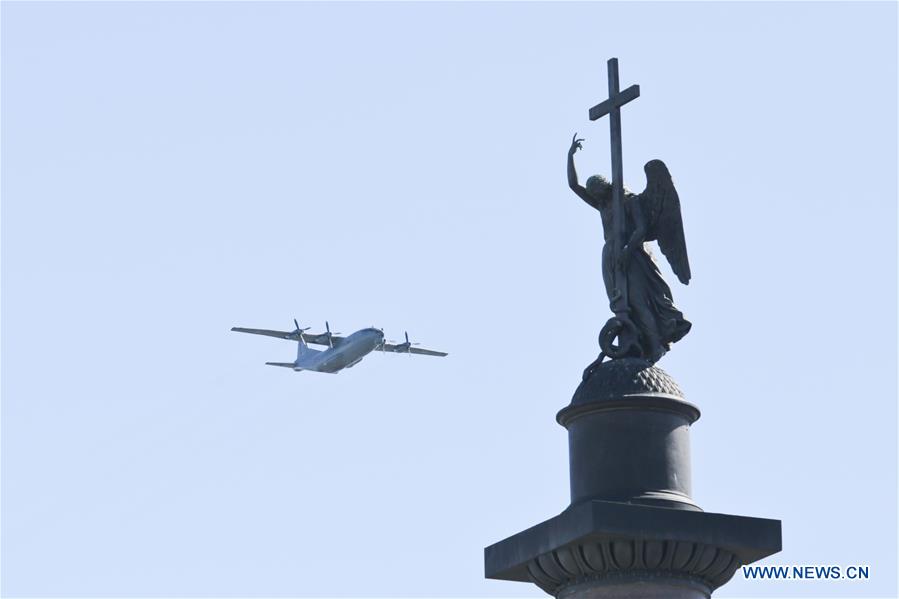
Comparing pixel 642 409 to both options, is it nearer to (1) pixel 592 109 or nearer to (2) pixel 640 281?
(2) pixel 640 281

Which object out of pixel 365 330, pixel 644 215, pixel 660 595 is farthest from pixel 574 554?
pixel 365 330

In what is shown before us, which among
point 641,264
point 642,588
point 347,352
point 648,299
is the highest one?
point 347,352

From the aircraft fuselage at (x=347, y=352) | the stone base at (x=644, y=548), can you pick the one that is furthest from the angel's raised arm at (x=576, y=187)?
the aircraft fuselage at (x=347, y=352)

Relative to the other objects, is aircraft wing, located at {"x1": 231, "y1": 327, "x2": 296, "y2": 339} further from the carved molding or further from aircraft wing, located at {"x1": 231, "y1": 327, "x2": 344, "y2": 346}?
the carved molding

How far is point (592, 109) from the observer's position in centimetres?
1691

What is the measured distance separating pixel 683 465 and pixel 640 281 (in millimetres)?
1741

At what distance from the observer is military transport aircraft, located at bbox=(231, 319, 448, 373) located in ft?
366

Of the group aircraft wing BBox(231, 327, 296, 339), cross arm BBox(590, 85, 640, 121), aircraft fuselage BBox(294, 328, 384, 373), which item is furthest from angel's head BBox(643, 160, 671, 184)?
aircraft wing BBox(231, 327, 296, 339)

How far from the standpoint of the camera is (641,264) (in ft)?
52.6

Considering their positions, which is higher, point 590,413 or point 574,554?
point 590,413

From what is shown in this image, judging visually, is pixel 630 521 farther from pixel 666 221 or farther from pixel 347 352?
pixel 347 352

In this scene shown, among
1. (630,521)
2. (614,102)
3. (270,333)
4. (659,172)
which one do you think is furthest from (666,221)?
(270,333)

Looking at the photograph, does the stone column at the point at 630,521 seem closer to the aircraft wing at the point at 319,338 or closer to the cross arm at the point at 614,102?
the cross arm at the point at 614,102

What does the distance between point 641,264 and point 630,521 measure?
262 cm
